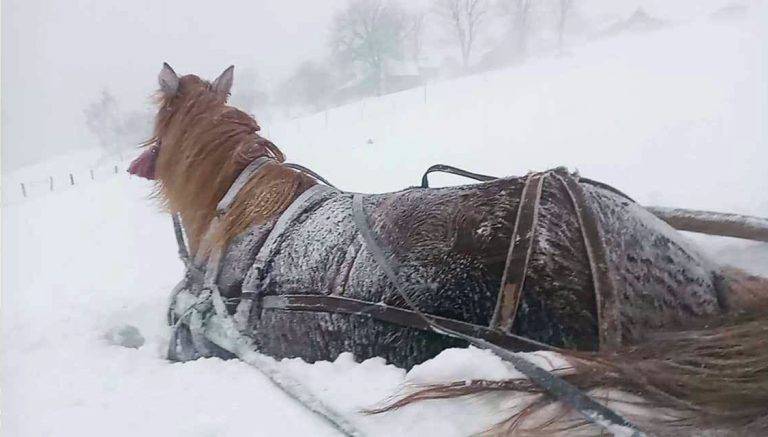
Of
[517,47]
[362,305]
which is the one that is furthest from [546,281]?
[517,47]

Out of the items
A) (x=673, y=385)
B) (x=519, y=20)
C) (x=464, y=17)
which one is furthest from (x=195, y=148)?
(x=519, y=20)

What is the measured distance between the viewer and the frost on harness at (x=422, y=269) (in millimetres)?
1180

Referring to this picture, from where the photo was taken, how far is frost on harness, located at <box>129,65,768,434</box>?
46.4 inches

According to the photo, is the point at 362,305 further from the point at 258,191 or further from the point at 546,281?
the point at 258,191

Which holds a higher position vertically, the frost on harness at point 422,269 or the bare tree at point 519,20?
the bare tree at point 519,20

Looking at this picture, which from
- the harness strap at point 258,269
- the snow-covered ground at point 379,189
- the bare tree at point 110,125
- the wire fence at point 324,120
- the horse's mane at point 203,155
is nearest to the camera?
the snow-covered ground at point 379,189

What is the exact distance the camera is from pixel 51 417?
1.44 metres

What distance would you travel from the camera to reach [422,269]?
135cm

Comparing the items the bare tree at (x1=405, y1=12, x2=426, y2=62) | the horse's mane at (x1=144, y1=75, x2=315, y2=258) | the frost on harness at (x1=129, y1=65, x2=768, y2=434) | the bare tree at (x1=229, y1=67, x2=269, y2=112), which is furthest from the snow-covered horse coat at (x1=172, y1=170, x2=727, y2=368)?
the bare tree at (x1=405, y1=12, x2=426, y2=62)

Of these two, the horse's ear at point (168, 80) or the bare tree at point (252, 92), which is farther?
the bare tree at point (252, 92)

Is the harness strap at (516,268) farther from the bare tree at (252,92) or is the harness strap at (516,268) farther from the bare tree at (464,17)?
the bare tree at (252,92)

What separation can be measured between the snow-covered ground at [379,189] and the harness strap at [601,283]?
23cm

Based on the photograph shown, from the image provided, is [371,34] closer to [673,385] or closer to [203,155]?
[203,155]

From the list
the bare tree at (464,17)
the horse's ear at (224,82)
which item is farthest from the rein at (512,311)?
the bare tree at (464,17)
